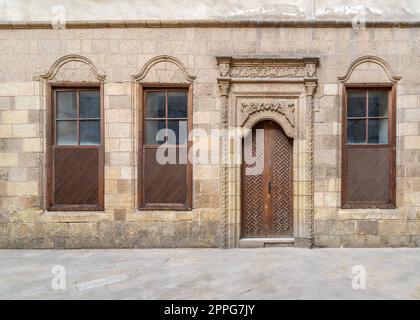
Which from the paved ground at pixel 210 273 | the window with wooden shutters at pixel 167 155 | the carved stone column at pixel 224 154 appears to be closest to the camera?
the paved ground at pixel 210 273

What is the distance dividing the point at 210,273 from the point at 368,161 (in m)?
4.01

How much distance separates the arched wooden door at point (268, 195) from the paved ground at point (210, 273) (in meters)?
0.46

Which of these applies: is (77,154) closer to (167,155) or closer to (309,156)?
(167,155)

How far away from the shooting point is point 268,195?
5.59 meters

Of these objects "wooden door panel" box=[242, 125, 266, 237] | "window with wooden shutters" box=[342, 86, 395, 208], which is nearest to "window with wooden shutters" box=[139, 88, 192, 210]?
"wooden door panel" box=[242, 125, 266, 237]

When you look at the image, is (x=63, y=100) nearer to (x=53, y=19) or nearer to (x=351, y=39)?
(x=53, y=19)

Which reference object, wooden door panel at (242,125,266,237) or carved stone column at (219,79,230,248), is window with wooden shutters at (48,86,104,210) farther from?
wooden door panel at (242,125,266,237)

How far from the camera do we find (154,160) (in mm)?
5562

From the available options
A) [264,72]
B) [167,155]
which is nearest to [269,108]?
[264,72]

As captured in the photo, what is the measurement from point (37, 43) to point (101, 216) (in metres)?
3.87

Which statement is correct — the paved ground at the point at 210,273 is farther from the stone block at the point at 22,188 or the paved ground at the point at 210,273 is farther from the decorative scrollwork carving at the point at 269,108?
the decorative scrollwork carving at the point at 269,108

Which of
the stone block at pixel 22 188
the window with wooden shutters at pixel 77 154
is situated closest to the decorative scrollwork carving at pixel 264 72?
the window with wooden shutters at pixel 77 154

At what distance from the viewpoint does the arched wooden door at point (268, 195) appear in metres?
5.59

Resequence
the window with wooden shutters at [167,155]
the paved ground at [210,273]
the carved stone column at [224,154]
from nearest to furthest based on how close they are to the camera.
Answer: the paved ground at [210,273], the carved stone column at [224,154], the window with wooden shutters at [167,155]
